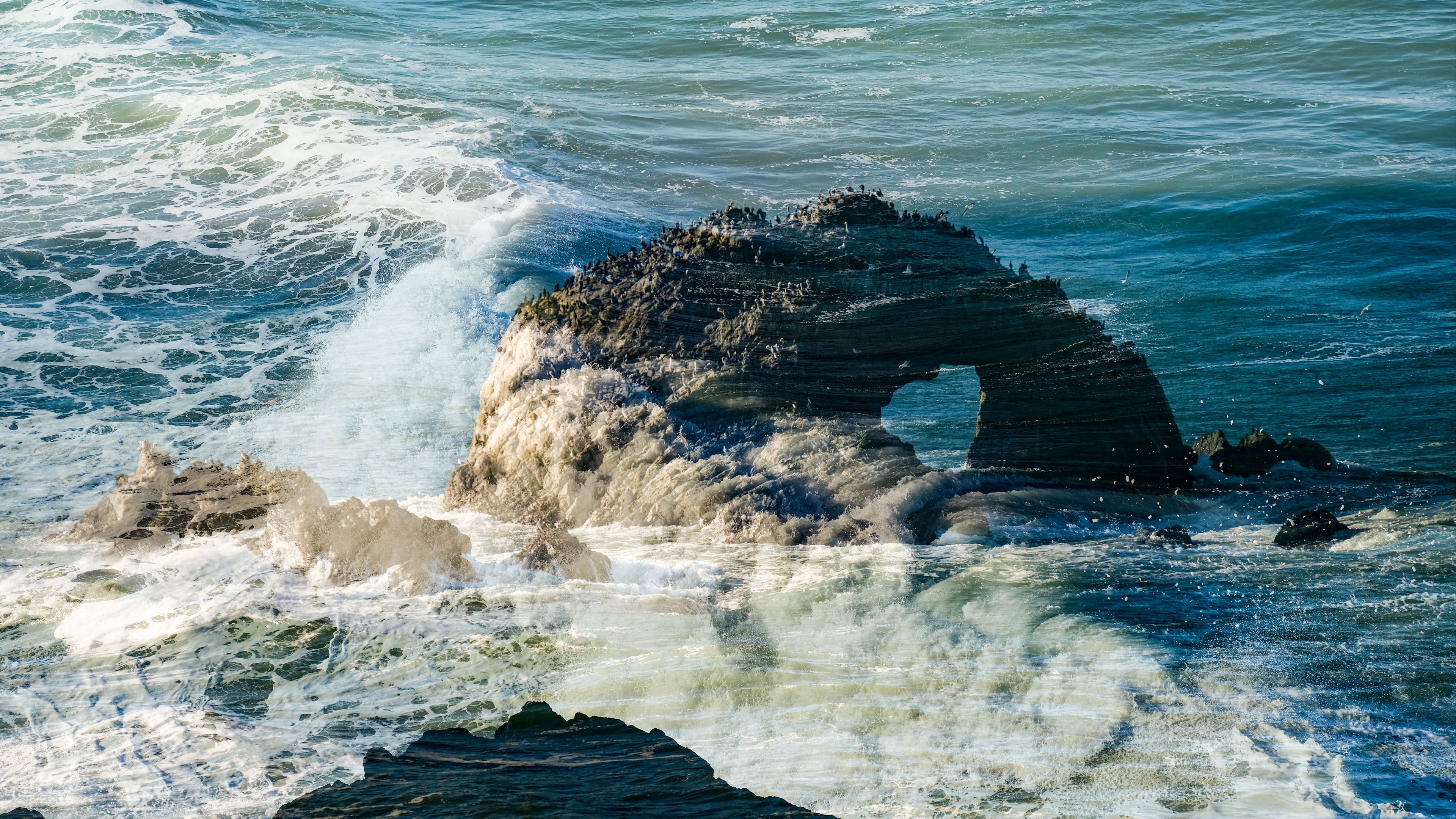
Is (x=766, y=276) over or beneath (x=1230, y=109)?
beneath

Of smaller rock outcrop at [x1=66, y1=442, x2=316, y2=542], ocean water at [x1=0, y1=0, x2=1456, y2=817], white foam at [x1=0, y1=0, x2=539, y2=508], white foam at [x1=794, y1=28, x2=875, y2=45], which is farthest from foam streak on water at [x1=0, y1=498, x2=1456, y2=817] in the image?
white foam at [x1=794, y1=28, x2=875, y2=45]

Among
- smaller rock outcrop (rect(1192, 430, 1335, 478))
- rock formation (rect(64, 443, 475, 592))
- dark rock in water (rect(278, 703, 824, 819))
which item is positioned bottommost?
dark rock in water (rect(278, 703, 824, 819))

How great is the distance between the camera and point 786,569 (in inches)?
241

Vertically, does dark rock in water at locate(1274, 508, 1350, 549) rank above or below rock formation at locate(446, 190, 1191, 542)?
below

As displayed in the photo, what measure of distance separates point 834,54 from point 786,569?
16.2 metres

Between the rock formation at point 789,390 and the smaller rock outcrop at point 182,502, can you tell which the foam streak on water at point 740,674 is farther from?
the smaller rock outcrop at point 182,502

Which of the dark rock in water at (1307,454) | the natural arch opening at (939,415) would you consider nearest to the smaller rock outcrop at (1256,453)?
the dark rock in water at (1307,454)

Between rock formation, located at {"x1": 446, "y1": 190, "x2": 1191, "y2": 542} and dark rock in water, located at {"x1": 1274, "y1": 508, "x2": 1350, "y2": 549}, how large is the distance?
67cm

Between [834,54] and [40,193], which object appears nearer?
[40,193]

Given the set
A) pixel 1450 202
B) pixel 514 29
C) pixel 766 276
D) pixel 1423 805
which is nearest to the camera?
pixel 1423 805

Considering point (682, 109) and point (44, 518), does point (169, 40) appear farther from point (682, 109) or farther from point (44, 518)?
point (44, 518)

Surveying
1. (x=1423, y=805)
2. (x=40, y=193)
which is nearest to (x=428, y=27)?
(x=40, y=193)

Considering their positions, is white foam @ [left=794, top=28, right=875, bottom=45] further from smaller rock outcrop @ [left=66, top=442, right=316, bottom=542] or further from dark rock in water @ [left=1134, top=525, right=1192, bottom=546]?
dark rock in water @ [left=1134, top=525, right=1192, bottom=546]

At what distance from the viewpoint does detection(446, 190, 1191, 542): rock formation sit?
6.52m
